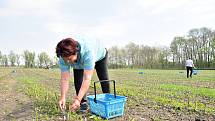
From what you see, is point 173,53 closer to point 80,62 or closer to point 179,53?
point 179,53

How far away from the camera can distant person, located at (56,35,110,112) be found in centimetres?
343

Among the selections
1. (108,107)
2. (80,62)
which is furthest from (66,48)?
(108,107)

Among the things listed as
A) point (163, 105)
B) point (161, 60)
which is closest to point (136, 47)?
point (161, 60)

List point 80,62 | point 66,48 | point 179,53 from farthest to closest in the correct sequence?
point 179,53 < point 80,62 < point 66,48

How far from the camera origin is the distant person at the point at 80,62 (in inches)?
135

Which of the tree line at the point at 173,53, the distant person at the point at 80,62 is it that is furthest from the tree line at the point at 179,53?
the distant person at the point at 80,62

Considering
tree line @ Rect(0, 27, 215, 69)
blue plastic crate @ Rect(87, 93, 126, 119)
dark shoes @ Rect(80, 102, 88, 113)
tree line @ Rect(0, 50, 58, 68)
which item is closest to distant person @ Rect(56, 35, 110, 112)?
dark shoes @ Rect(80, 102, 88, 113)

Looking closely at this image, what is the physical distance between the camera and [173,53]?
72.6 m

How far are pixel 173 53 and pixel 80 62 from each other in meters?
70.7

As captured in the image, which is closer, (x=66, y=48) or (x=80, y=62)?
(x=66, y=48)

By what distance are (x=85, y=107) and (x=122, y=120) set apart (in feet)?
3.06

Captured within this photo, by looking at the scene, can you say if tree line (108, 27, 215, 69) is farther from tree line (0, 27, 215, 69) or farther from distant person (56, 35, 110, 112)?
distant person (56, 35, 110, 112)

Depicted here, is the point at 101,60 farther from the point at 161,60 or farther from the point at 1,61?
the point at 1,61

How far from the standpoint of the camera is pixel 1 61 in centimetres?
Answer: 10112
